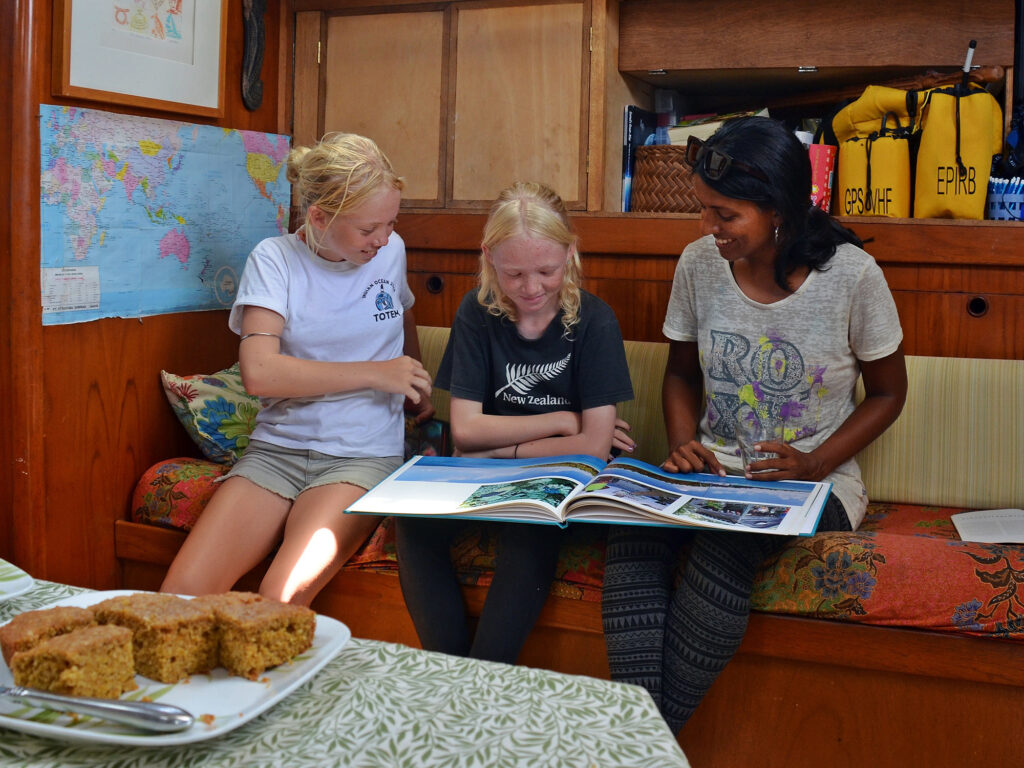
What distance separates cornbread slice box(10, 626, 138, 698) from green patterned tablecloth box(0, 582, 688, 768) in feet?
0.14

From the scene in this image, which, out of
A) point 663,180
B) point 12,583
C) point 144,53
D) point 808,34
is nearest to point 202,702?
point 12,583

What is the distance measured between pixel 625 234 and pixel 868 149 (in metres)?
0.54

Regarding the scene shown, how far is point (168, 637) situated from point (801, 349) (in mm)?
1311

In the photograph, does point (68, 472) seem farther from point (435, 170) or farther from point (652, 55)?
point (652, 55)

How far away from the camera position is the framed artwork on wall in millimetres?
1979

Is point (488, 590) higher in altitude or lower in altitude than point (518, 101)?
lower

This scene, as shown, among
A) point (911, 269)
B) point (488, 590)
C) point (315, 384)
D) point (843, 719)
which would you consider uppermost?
point (911, 269)

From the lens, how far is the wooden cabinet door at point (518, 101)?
2.43 m

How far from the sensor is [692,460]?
1.76 meters

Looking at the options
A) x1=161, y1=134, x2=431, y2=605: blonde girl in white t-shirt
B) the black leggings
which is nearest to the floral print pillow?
x1=161, y1=134, x2=431, y2=605: blonde girl in white t-shirt

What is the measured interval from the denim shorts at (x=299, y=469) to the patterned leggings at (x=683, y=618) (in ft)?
1.75

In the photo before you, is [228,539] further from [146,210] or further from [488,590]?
[146,210]

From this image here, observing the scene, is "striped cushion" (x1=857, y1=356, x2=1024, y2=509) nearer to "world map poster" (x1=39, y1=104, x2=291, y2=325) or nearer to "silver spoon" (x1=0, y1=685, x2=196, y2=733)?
"world map poster" (x1=39, y1=104, x2=291, y2=325)

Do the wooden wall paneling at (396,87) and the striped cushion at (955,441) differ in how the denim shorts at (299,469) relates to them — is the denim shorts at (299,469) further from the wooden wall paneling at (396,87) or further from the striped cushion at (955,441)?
the striped cushion at (955,441)
